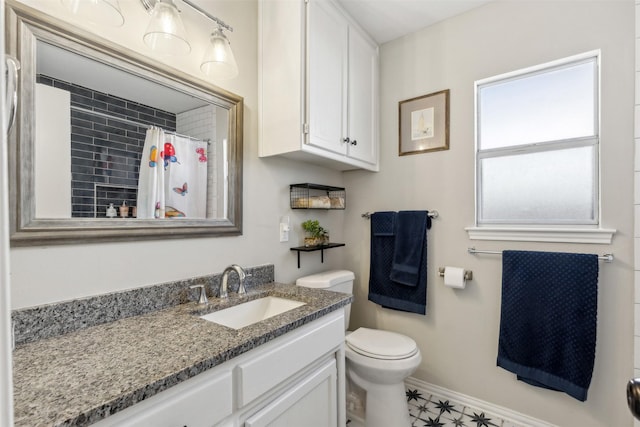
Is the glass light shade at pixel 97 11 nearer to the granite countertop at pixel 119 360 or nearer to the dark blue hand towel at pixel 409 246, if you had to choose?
the granite countertop at pixel 119 360

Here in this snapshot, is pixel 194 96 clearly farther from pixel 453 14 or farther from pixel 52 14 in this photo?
pixel 453 14

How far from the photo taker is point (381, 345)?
1.72 m

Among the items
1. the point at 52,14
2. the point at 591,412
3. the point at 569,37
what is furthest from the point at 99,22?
the point at 591,412

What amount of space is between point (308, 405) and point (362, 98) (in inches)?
71.4

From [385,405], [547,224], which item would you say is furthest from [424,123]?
[385,405]

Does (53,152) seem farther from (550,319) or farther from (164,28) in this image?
(550,319)

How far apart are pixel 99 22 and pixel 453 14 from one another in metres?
1.99

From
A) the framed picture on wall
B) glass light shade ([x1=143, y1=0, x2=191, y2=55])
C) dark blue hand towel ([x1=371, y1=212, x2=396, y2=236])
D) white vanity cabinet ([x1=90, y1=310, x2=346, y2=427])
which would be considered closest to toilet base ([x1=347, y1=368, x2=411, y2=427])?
white vanity cabinet ([x1=90, y1=310, x2=346, y2=427])

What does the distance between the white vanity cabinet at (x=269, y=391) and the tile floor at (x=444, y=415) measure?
71 centimetres

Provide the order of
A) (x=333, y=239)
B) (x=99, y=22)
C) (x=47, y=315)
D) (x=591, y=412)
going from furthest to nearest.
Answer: (x=333, y=239) → (x=591, y=412) → (x=99, y=22) → (x=47, y=315)

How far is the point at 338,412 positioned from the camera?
56.2 inches

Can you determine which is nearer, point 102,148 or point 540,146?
point 102,148

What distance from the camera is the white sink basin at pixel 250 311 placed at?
136 cm

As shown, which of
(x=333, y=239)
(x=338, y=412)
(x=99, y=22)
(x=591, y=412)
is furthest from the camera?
(x=333, y=239)
